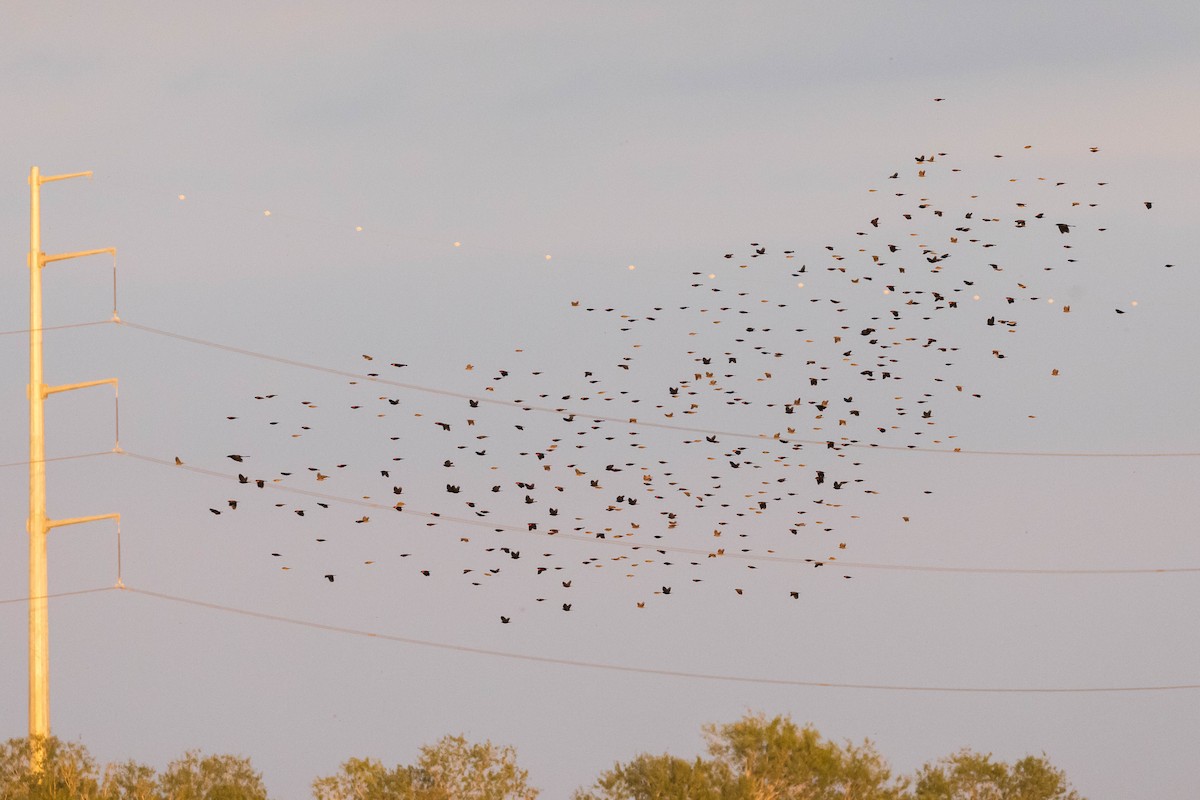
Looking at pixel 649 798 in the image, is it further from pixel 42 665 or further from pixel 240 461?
pixel 42 665

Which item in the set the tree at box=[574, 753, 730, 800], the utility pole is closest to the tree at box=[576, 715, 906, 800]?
the tree at box=[574, 753, 730, 800]

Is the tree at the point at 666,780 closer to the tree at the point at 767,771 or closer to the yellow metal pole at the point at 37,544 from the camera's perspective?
the tree at the point at 767,771

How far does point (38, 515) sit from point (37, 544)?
0.66 meters

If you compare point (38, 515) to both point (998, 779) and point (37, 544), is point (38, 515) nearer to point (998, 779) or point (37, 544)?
point (37, 544)

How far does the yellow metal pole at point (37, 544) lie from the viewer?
133ft

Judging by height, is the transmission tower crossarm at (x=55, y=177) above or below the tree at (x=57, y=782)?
above

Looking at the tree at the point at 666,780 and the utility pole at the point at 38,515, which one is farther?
the tree at the point at 666,780

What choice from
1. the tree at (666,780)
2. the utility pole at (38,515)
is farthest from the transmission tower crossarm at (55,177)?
the tree at (666,780)

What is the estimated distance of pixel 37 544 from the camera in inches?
1639

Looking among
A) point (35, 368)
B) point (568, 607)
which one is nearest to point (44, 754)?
point (35, 368)

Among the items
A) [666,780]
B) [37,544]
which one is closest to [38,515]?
[37,544]

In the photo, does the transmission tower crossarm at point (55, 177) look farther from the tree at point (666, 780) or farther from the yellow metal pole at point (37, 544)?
the tree at point (666, 780)

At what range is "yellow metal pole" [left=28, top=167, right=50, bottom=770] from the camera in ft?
133

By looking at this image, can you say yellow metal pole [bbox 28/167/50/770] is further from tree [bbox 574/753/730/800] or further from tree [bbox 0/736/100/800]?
tree [bbox 574/753/730/800]
